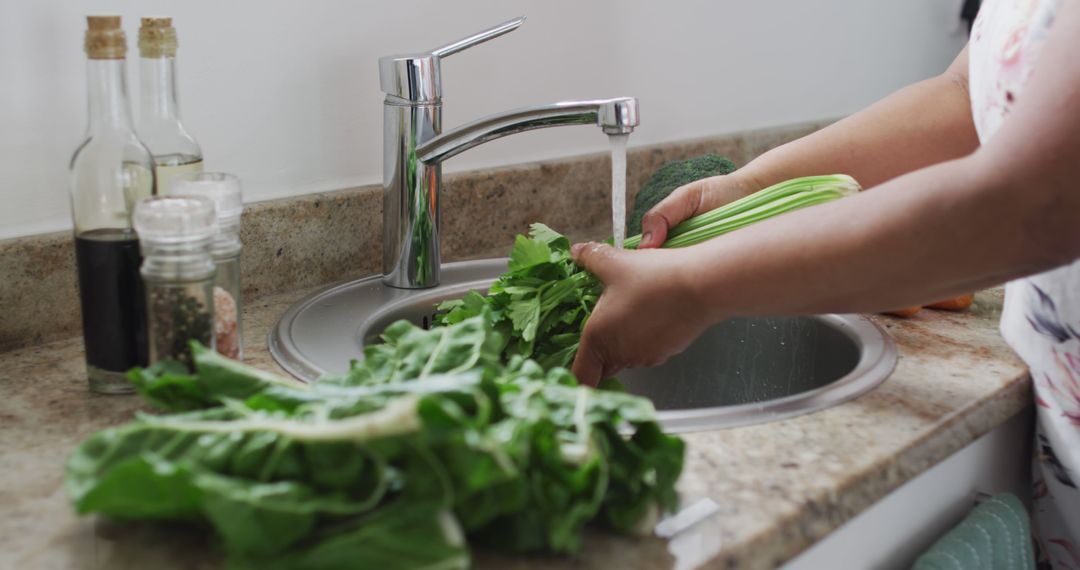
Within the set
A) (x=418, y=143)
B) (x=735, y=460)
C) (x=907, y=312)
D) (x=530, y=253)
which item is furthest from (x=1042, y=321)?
(x=418, y=143)

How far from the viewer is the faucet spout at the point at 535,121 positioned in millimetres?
1105

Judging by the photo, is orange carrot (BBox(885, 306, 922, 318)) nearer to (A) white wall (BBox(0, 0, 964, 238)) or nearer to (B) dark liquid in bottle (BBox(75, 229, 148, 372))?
(A) white wall (BBox(0, 0, 964, 238))

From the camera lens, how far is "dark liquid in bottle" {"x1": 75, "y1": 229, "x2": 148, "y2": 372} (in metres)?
0.93

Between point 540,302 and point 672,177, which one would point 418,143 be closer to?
point 540,302

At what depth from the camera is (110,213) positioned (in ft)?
3.10

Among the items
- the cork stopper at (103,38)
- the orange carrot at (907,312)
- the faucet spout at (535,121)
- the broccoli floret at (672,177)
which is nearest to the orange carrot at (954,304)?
the orange carrot at (907,312)

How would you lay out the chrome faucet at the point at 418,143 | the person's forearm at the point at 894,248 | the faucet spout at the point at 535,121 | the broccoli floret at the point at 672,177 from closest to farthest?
the person's forearm at the point at 894,248 < the faucet spout at the point at 535,121 < the chrome faucet at the point at 418,143 < the broccoli floret at the point at 672,177

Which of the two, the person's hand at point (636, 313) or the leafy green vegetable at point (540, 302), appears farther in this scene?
the leafy green vegetable at point (540, 302)

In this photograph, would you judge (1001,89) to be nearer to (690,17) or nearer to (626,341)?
(626,341)

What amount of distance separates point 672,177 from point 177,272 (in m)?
0.88

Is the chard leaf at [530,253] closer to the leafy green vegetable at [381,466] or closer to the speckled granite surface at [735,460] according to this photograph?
the speckled granite surface at [735,460]

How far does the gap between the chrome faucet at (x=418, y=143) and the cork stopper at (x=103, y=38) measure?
44cm

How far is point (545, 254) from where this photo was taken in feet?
3.91

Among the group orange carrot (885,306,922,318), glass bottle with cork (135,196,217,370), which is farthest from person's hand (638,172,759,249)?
glass bottle with cork (135,196,217,370)
